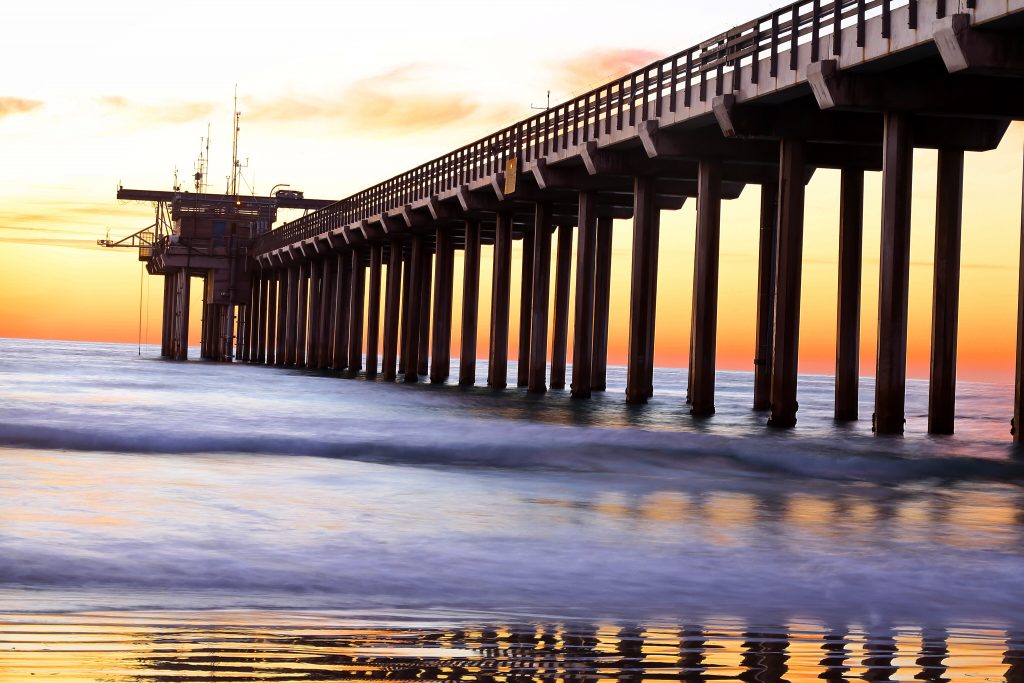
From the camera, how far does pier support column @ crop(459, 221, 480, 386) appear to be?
42.4 meters

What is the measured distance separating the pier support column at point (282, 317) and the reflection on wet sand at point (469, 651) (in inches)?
2628

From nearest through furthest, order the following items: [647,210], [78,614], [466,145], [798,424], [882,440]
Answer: [78,614]
[882,440]
[798,424]
[647,210]
[466,145]

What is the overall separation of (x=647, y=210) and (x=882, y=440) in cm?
1099

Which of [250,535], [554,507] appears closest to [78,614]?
[250,535]

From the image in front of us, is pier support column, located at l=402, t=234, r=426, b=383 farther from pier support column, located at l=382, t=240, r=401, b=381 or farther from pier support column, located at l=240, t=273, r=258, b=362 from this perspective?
pier support column, located at l=240, t=273, r=258, b=362

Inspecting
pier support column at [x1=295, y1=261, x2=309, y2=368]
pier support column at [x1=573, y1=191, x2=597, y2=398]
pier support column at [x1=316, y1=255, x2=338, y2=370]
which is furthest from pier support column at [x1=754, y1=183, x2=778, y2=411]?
pier support column at [x1=295, y1=261, x2=309, y2=368]

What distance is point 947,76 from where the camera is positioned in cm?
2191

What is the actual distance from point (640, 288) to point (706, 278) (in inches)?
138

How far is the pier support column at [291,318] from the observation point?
6825 cm

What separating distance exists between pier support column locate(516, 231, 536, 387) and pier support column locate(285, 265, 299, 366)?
82.0 ft

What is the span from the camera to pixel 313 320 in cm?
6341

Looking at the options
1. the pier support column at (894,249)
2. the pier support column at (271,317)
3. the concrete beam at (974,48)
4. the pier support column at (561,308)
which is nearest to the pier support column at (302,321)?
the pier support column at (271,317)

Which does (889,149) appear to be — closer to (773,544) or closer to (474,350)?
(773,544)

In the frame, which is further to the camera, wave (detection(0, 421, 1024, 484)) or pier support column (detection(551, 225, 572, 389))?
pier support column (detection(551, 225, 572, 389))
